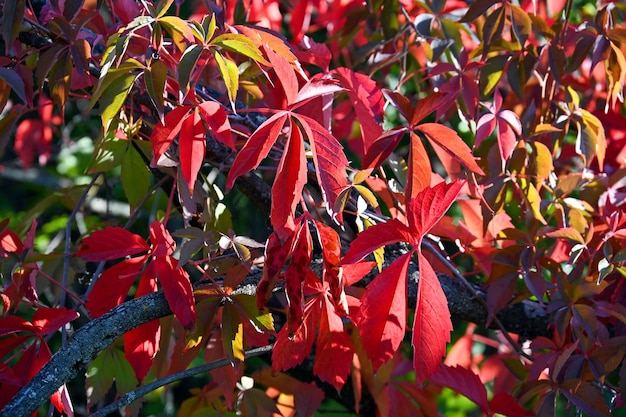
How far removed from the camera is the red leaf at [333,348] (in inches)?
32.4

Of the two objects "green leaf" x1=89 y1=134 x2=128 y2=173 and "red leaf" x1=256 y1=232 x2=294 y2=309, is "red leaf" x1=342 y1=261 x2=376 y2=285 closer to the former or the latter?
"red leaf" x1=256 y1=232 x2=294 y2=309

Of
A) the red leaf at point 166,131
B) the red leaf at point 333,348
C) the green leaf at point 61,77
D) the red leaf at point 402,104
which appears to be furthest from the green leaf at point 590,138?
the green leaf at point 61,77

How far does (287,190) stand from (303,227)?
0.05 metres

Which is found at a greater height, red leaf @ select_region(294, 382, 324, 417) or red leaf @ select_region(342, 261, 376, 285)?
red leaf @ select_region(342, 261, 376, 285)

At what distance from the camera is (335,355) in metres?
0.82

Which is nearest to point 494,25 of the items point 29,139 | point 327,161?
point 327,161

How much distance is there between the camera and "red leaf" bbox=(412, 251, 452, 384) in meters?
0.74

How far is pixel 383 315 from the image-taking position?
75 cm

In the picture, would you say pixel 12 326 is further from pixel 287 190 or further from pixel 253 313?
pixel 287 190

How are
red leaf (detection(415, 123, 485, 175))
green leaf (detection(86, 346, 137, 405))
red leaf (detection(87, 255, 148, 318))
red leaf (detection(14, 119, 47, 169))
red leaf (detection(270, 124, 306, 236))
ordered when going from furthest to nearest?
red leaf (detection(14, 119, 47, 169)) → green leaf (detection(86, 346, 137, 405)) → red leaf (detection(87, 255, 148, 318)) → red leaf (detection(415, 123, 485, 175)) → red leaf (detection(270, 124, 306, 236))

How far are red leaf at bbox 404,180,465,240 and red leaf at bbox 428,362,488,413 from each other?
0.96 feet

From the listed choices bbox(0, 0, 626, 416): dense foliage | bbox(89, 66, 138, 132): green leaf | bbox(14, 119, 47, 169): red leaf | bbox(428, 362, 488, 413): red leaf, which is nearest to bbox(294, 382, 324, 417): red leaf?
bbox(0, 0, 626, 416): dense foliage

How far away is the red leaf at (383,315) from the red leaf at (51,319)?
34cm

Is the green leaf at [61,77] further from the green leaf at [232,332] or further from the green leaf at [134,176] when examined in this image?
the green leaf at [232,332]
